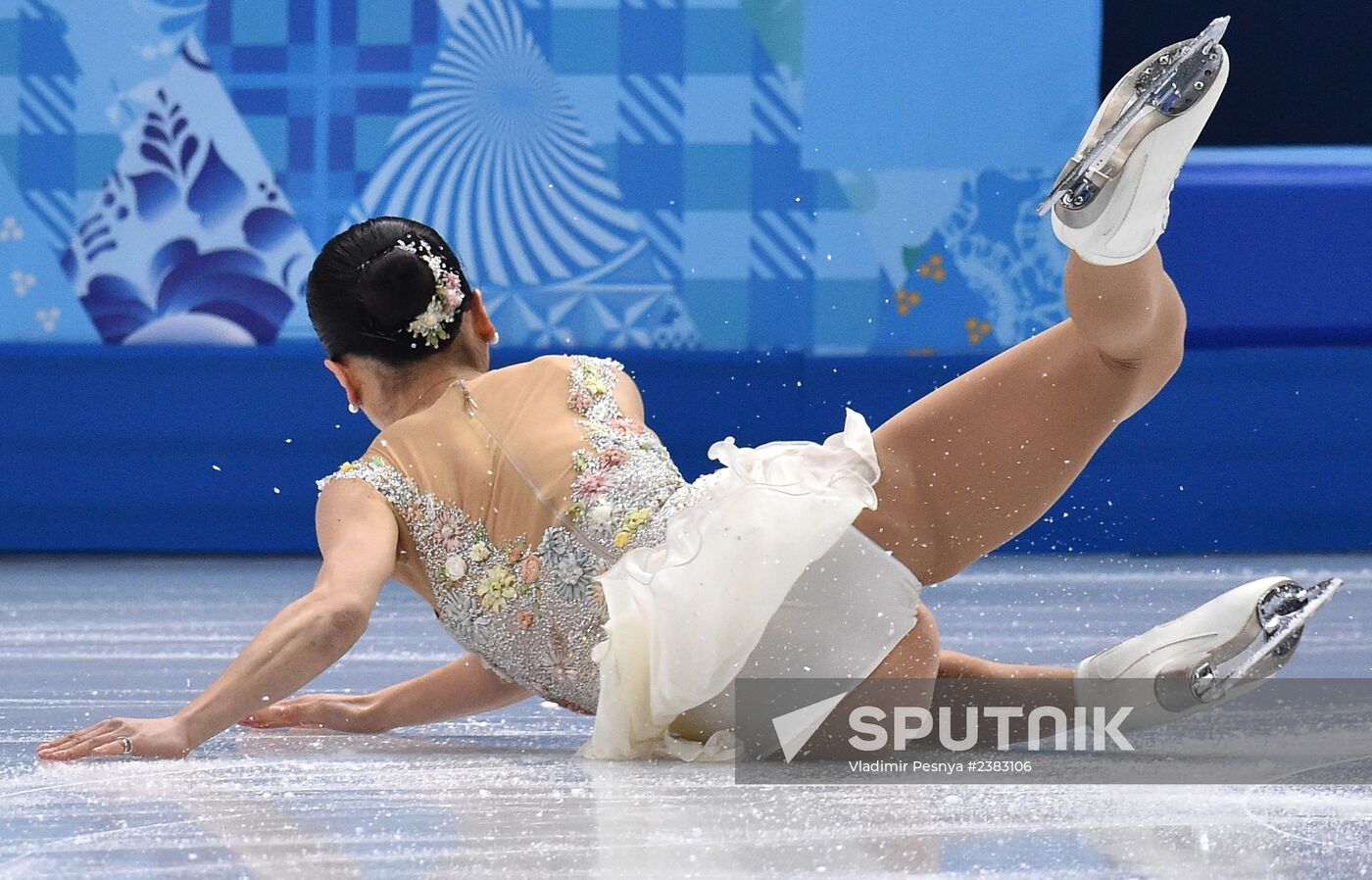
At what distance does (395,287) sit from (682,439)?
8.19 ft

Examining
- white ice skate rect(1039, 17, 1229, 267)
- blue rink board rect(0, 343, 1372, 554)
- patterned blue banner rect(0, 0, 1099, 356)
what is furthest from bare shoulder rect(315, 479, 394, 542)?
patterned blue banner rect(0, 0, 1099, 356)

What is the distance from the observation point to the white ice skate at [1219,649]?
1.55 m

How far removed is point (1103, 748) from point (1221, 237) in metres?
2.70

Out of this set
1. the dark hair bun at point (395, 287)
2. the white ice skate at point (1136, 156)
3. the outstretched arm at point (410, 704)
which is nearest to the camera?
the white ice skate at point (1136, 156)

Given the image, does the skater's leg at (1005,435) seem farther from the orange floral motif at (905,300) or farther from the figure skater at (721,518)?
the orange floral motif at (905,300)

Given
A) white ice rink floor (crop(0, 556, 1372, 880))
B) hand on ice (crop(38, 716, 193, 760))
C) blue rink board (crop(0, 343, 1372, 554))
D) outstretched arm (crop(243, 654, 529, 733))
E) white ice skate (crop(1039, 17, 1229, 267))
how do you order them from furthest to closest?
blue rink board (crop(0, 343, 1372, 554)), outstretched arm (crop(243, 654, 529, 733)), hand on ice (crop(38, 716, 193, 760)), white ice skate (crop(1039, 17, 1229, 267)), white ice rink floor (crop(0, 556, 1372, 880))

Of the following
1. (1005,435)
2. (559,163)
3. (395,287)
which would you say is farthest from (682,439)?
(1005,435)

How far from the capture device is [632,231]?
4.32 meters

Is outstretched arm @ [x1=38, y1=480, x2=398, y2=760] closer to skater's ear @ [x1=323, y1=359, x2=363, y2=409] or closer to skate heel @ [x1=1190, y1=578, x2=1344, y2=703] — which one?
skater's ear @ [x1=323, y1=359, x2=363, y2=409]

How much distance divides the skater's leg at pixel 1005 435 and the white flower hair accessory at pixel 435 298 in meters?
0.45

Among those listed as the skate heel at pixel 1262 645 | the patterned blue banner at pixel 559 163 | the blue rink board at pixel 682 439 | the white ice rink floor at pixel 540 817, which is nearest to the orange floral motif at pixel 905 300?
the patterned blue banner at pixel 559 163

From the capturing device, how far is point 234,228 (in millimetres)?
4324

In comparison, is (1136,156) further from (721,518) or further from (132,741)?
(132,741)

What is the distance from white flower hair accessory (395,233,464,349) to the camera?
1.74 meters
